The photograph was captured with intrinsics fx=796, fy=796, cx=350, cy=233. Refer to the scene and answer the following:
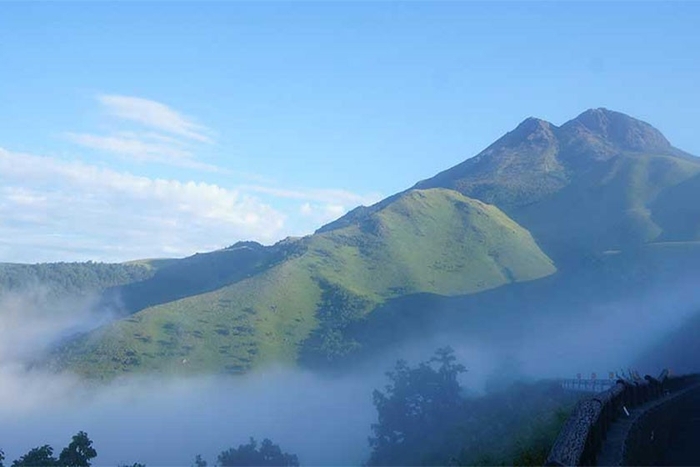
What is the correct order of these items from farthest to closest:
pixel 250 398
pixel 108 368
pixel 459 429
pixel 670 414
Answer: pixel 108 368 → pixel 250 398 → pixel 459 429 → pixel 670 414

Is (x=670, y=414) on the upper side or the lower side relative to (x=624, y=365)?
upper

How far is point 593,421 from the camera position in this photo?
15.5m

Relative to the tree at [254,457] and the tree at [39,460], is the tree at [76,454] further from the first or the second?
the tree at [254,457]

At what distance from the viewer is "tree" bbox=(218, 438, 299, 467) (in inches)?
2766

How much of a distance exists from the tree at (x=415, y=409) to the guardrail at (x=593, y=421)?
59.2 meters

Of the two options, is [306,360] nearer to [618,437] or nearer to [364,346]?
[364,346]

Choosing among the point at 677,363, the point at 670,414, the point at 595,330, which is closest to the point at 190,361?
the point at 595,330

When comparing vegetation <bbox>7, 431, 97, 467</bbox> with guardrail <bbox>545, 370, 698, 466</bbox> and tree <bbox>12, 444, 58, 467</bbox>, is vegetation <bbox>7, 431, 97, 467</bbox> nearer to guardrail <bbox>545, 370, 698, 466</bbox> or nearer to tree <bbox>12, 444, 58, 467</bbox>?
tree <bbox>12, 444, 58, 467</bbox>

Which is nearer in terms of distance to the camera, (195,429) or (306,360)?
(195,429)

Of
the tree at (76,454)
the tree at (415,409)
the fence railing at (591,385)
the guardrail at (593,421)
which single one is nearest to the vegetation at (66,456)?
the tree at (76,454)

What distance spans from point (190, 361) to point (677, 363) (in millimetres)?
113644

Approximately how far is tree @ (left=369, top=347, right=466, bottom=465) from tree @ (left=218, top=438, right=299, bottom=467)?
1145cm

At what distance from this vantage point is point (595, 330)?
6722 inches

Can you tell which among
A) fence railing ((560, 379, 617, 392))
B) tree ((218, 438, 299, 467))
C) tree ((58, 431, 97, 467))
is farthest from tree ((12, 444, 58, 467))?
fence railing ((560, 379, 617, 392))
